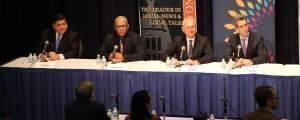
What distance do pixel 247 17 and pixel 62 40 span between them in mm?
2567

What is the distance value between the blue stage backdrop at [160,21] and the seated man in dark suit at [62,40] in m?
1.40

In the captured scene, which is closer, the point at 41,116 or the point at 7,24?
the point at 41,116

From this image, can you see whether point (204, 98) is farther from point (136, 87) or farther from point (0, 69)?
point (0, 69)

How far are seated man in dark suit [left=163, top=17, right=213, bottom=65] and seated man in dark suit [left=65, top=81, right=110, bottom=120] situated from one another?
2768 millimetres

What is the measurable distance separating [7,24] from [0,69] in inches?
91.3

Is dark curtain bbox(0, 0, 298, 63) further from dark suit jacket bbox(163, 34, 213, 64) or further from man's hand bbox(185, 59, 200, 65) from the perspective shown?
man's hand bbox(185, 59, 200, 65)

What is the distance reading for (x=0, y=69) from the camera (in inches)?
323

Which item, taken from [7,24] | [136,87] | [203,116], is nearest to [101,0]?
[7,24]

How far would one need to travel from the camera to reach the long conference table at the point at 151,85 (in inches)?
285

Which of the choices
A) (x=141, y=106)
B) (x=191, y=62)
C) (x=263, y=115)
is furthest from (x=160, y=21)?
(x=263, y=115)

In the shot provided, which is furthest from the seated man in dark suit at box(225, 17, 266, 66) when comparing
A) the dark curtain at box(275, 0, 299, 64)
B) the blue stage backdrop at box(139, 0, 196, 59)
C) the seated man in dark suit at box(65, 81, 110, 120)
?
the seated man in dark suit at box(65, 81, 110, 120)

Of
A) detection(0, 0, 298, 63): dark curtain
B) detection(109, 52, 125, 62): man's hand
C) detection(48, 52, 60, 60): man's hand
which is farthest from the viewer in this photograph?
detection(0, 0, 298, 63): dark curtain

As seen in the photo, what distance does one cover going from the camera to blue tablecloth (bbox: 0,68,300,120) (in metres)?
7.21

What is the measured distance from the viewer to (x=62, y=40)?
891cm
